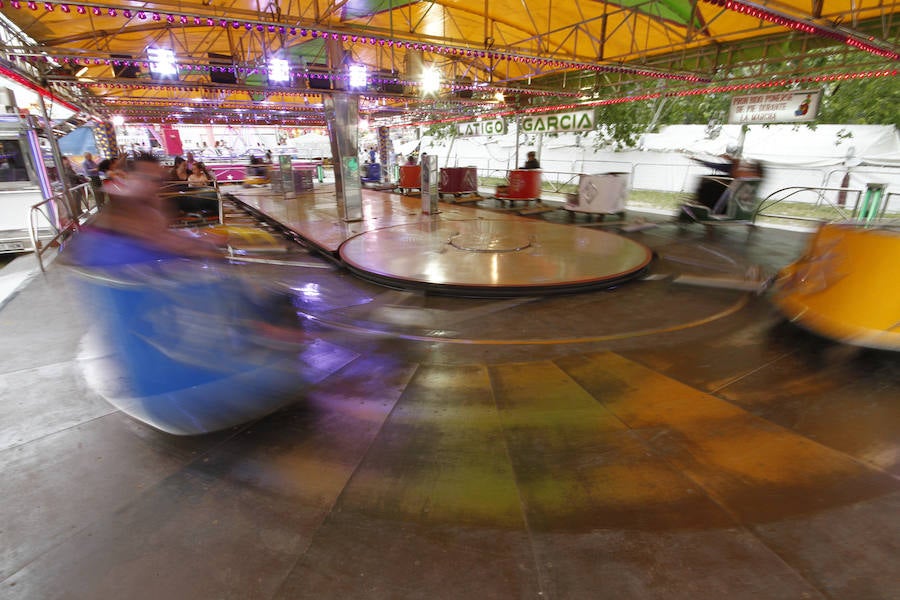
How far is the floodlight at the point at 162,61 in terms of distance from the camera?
12.6 meters

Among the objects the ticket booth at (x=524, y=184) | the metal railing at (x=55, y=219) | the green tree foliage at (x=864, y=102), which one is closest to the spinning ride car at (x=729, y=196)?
the ticket booth at (x=524, y=184)

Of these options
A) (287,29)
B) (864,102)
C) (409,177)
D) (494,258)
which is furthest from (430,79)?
(864,102)

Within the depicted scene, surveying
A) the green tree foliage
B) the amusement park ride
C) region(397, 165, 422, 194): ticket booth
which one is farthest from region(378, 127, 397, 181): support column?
the green tree foliage

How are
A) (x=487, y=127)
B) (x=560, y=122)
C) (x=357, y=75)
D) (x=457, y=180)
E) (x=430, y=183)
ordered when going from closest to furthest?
(x=430, y=183)
(x=357, y=75)
(x=560, y=122)
(x=457, y=180)
(x=487, y=127)

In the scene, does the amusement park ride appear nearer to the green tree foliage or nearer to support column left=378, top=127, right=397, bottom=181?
support column left=378, top=127, right=397, bottom=181

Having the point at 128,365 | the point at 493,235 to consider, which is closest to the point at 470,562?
the point at 128,365

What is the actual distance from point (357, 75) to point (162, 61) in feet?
18.9

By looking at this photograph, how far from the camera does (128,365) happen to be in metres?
3.21

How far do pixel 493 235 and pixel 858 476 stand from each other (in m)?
Answer: 7.87

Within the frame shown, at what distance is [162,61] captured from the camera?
12.6 meters

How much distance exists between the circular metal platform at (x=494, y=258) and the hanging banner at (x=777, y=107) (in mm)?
8433

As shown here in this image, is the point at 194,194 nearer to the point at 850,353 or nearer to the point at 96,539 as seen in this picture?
the point at 96,539

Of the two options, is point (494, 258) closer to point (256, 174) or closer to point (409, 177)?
point (409, 177)

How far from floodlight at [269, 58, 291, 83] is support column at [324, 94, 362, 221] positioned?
5.13 ft
